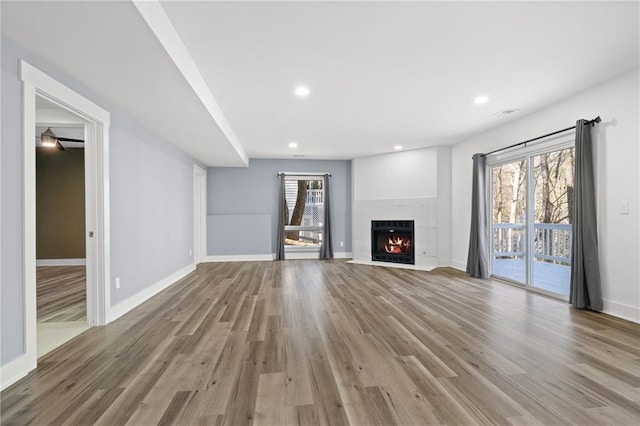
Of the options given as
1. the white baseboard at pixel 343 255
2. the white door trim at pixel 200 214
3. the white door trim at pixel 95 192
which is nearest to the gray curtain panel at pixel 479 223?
the white baseboard at pixel 343 255

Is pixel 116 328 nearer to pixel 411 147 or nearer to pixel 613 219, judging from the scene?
pixel 613 219

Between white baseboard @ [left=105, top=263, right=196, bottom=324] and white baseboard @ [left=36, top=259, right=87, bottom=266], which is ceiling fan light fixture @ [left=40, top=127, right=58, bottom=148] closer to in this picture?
white baseboard @ [left=36, top=259, right=87, bottom=266]

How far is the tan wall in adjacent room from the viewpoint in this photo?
617cm

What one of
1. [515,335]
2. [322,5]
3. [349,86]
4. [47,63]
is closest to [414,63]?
[349,86]

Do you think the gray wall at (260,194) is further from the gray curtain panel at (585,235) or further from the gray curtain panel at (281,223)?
the gray curtain panel at (585,235)

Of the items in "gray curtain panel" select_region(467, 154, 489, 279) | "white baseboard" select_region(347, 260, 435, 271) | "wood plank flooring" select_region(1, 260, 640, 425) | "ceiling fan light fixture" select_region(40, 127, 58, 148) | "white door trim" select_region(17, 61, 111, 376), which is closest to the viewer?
"wood plank flooring" select_region(1, 260, 640, 425)

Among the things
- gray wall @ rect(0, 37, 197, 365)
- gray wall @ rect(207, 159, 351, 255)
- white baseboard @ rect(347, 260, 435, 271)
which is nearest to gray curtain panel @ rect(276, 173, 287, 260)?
gray wall @ rect(207, 159, 351, 255)

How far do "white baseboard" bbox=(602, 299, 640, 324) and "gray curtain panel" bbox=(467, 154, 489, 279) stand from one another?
1.85m

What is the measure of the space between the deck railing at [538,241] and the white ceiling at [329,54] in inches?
67.3

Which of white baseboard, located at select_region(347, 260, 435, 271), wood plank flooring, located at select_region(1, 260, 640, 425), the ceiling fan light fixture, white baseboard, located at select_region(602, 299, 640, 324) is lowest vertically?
white baseboard, located at select_region(347, 260, 435, 271)

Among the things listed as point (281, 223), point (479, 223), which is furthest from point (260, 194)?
point (479, 223)

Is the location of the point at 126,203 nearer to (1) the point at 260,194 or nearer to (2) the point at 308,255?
(1) the point at 260,194

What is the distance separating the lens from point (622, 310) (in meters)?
3.00

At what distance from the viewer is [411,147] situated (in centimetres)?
622
